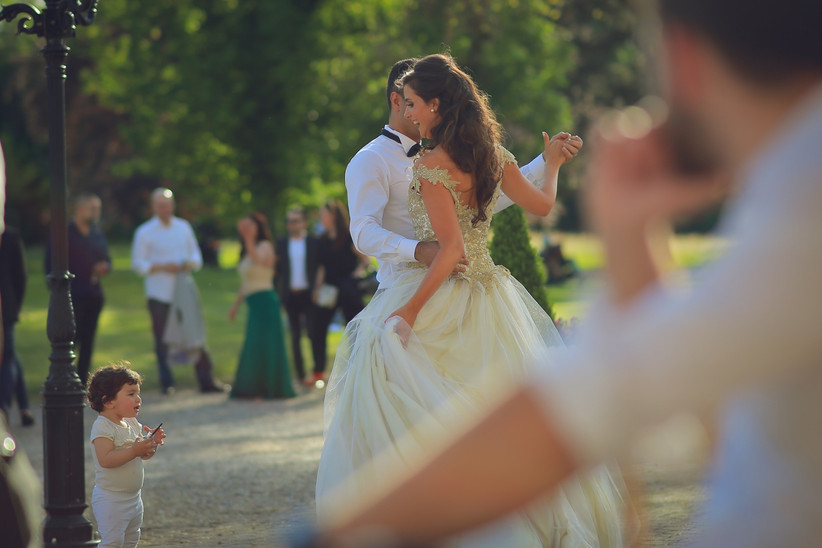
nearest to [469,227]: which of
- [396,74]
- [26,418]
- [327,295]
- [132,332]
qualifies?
[396,74]

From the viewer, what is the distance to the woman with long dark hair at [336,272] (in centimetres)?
1410

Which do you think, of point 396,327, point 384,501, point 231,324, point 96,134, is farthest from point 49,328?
point 96,134

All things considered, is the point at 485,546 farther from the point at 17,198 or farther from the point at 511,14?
the point at 17,198

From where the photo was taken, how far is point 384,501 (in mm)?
1144

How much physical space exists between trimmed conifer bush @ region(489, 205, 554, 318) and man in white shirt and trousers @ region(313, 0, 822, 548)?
8276mm

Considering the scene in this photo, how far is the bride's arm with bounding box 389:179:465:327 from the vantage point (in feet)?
15.7

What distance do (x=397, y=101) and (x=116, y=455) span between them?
213 centimetres

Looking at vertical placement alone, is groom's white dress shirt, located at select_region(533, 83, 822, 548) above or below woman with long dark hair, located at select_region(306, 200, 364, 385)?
below

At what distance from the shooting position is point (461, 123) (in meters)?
4.91

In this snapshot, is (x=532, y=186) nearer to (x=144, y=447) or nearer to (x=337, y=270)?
(x=144, y=447)

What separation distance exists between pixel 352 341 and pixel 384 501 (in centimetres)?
407

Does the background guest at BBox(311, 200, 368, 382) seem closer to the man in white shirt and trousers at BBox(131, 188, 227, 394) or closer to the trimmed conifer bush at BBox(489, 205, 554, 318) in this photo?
the man in white shirt and trousers at BBox(131, 188, 227, 394)

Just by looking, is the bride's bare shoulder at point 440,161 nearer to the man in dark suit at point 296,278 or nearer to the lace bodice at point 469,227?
the lace bodice at point 469,227

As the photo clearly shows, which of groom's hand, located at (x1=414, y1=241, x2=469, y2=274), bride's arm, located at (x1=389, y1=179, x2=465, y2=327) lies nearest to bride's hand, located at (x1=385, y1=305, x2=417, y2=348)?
bride's arm, located at (x1=389, y1=179, x2=465, y2=327)
